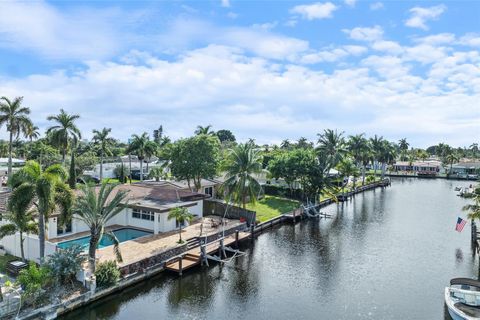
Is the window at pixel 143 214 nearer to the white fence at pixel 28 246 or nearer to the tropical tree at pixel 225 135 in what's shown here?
the white fence at pixel 28 246

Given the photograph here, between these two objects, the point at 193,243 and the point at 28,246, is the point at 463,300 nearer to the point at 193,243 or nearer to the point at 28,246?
the point at 193,243

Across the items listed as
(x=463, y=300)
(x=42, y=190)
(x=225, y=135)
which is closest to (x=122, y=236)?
(x=42, y=190)

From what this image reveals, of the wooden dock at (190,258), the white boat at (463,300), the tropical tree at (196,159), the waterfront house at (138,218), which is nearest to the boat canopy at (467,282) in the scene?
the white boat at (463,300)

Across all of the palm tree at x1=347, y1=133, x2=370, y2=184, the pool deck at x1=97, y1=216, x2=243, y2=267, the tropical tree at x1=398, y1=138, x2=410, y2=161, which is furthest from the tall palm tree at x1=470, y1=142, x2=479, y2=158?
the pool deck at x1=97, y1=216, x2=243, y2=267

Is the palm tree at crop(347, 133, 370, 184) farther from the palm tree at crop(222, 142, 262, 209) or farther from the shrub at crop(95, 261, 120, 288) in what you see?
the shrub at crop(95, 261, 120, 288)

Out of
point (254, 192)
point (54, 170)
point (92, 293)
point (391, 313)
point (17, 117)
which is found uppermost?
point (17, 117)

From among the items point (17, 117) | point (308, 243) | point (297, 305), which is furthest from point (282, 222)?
point (17, 117)

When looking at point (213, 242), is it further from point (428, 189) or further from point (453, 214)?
point (428, 189)
